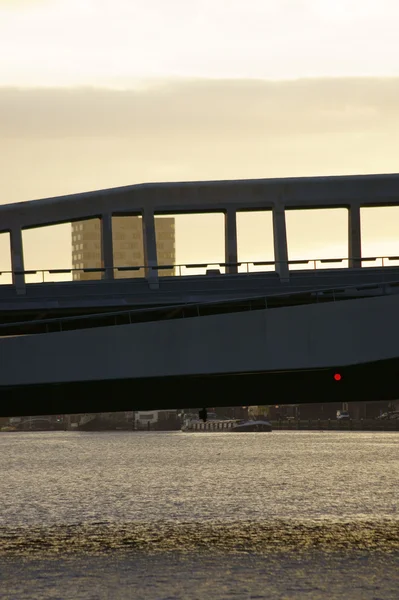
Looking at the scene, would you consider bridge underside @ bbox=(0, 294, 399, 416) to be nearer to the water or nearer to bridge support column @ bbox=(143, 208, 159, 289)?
bridge support column @ bbox=(143, 208, 159, 289)

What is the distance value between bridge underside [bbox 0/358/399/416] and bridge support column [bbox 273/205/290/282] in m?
5.29

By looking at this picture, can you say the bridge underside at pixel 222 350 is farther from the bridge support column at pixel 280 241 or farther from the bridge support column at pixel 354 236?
the bridge support column at pixel 354 236

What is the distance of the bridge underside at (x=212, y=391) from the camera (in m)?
32.4

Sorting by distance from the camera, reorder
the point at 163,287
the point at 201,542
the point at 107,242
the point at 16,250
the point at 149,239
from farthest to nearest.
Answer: the point at 201,542
the point at 16,250
the point at 149,239
the point at 107,242
the point at 163,287

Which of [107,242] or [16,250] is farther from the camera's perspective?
[16,250]

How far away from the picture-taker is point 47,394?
1292 inches

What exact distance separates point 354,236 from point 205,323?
1159 centimetres

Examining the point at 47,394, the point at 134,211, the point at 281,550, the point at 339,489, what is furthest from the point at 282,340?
the point at 339,489

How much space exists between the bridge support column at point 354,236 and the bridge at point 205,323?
0.17 feet

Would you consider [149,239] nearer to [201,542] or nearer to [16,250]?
[16,250]

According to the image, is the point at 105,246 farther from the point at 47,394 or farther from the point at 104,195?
the point at 47,394

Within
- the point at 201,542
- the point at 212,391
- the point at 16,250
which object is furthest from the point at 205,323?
the point at 201,542

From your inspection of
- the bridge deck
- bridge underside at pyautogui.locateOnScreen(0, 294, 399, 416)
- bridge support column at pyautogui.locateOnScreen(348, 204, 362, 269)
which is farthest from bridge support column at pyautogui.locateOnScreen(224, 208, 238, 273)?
bridge underside at pyautogui.locateOnScreen(0, 294, 399, 416)

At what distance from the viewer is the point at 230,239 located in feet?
132
